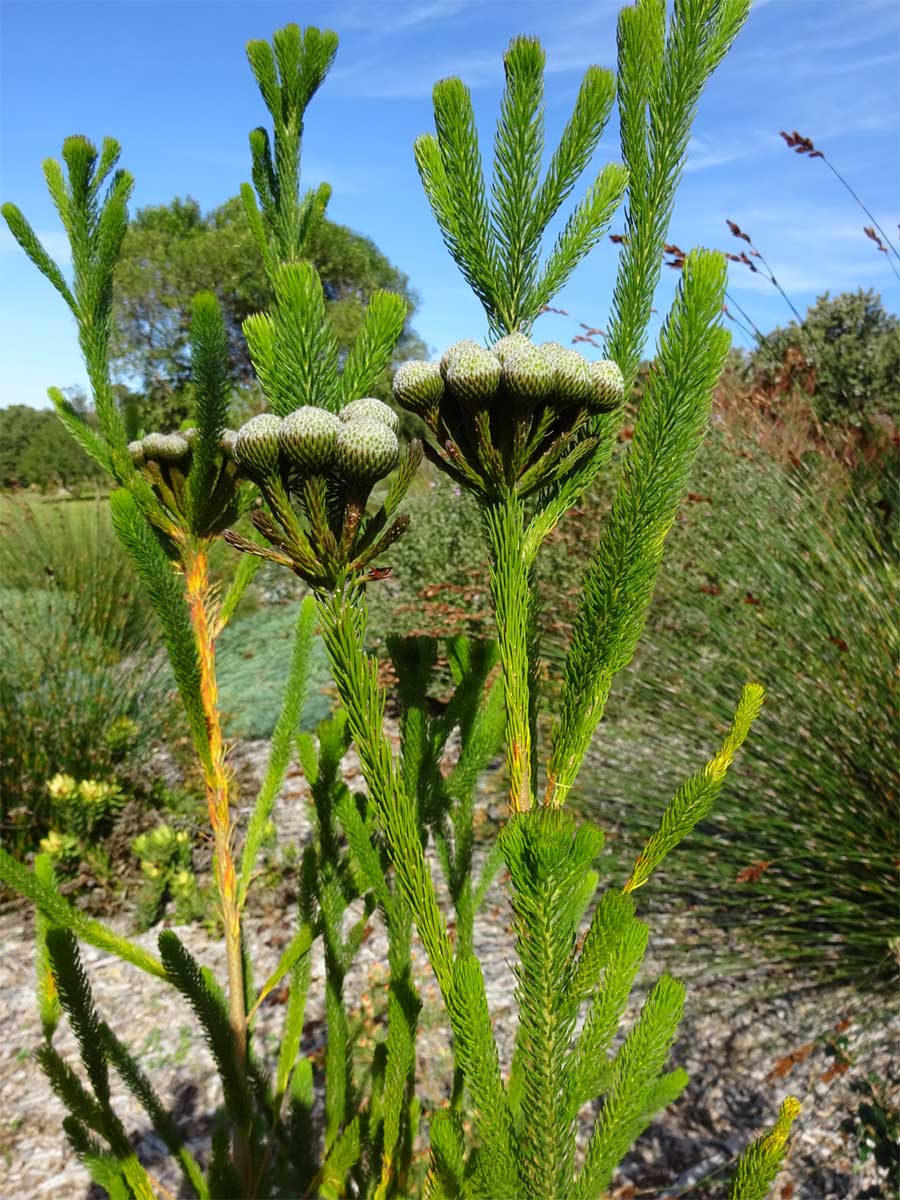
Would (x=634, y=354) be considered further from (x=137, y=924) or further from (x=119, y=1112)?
(x=137, y=924)

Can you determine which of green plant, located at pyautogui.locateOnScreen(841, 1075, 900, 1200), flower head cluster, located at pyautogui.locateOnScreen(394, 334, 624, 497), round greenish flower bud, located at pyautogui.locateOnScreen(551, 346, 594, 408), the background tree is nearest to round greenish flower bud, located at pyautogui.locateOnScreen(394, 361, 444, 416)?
flower head cluster, located at pyautogui.locateOnScreen(394, 334, 624, 497)

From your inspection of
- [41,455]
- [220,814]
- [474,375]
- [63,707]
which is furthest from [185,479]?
[41,455]

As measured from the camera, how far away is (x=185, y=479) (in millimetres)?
1478

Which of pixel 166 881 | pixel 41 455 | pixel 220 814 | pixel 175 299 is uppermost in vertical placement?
pixel 175 299

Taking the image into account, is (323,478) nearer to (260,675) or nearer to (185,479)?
(185,479)

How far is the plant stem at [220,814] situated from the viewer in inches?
57.5

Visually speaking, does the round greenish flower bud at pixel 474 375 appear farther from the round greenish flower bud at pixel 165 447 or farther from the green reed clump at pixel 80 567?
the green reed clump at pixel 80 567

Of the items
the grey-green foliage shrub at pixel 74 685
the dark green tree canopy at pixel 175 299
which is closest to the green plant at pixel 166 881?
the grey-green foliage shrub at pixel 74 685

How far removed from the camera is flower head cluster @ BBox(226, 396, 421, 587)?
0.72 meters

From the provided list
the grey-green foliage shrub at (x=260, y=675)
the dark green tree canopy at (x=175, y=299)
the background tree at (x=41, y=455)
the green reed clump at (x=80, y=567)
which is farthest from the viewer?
the dark green tree canopy at (x=175, y=299)

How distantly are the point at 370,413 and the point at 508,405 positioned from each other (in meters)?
0.13

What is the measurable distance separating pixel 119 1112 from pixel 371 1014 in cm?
81

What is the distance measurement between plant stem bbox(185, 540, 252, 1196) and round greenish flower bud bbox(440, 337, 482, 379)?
86cm

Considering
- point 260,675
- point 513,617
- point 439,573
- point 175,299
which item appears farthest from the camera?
point 175,299
